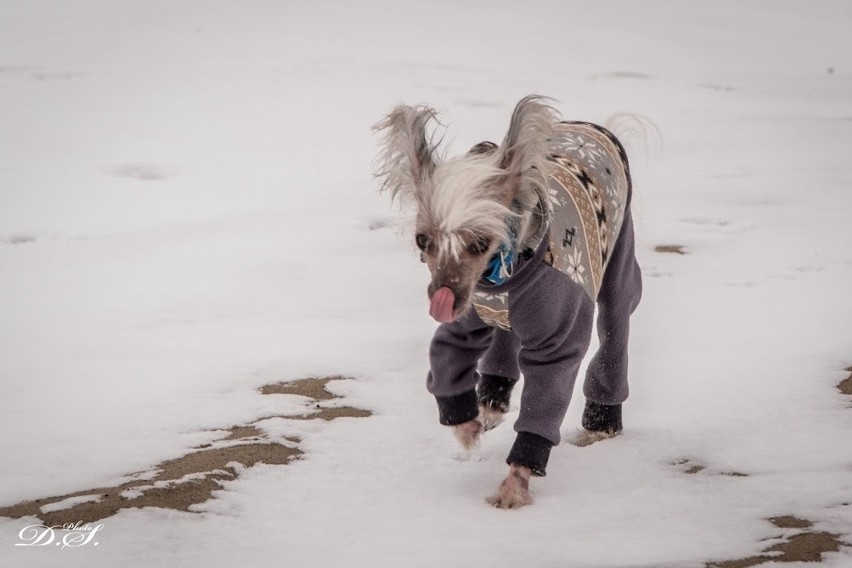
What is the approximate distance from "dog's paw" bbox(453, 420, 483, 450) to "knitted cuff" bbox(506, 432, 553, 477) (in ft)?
1.07

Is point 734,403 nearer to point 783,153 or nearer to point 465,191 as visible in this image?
point 465,191

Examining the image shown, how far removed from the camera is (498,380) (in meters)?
4.51

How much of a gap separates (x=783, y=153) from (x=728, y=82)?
4992mm

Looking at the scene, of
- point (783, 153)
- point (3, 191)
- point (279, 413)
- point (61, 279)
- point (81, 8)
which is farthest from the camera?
point (81, 8)

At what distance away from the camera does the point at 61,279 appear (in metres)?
6.68

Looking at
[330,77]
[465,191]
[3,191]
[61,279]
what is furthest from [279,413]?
[330,77]

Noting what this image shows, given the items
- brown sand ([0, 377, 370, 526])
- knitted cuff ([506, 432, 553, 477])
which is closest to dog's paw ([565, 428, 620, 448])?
knitted cuff ([506, 432, 553, 477])

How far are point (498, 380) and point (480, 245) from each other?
1.23 m

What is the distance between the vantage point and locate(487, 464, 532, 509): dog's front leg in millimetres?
3691

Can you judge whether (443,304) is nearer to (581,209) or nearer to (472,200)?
(472,200)

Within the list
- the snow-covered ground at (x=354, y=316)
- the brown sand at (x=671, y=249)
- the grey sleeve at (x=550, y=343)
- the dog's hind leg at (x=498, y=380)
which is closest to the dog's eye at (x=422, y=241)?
the grey sleeve at (x=550, y=343)

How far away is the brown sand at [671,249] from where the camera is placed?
7388mm

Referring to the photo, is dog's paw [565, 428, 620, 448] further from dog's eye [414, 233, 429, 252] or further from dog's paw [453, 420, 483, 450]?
dog's eye [414, 233, 429, 252]

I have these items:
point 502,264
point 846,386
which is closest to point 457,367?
point 502,264
